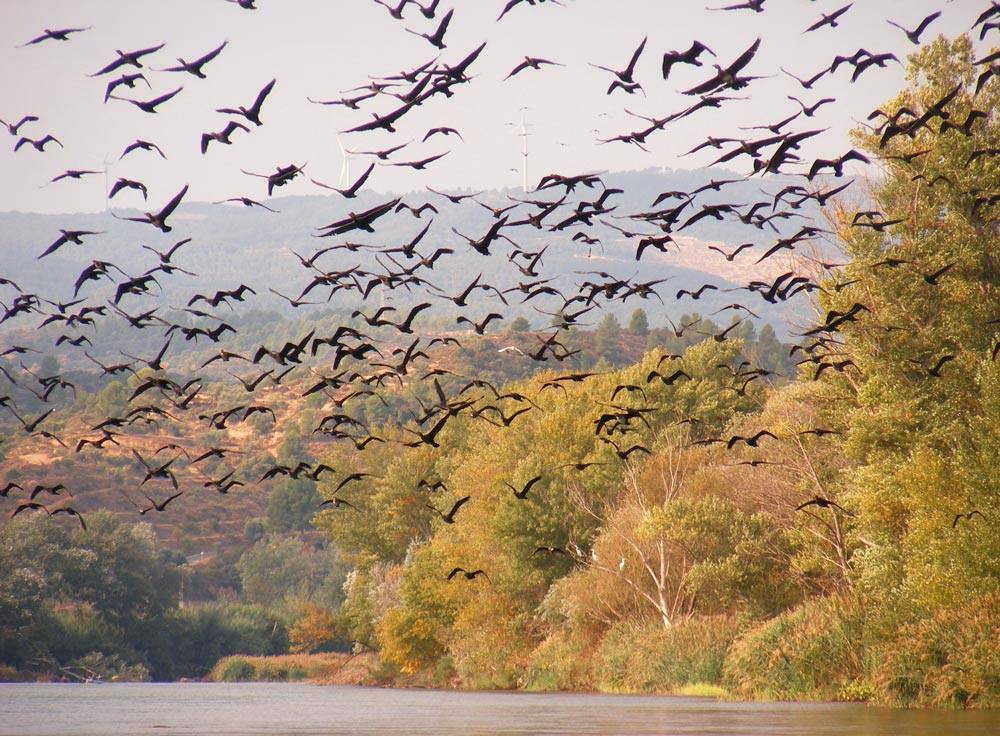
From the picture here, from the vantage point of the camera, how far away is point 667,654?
5588 centimetres

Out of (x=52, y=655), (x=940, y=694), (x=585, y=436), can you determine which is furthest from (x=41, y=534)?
(x=940, y=694)

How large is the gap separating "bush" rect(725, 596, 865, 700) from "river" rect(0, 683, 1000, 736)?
3.68 feet

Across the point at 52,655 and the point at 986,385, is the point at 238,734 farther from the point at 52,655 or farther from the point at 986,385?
the point at 52,655

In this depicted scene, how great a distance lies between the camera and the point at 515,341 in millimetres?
169375

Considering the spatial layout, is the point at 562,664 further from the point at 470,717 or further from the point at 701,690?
the point at 470,717

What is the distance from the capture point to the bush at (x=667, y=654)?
54000 mm

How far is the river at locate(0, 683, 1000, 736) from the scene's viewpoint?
111ft

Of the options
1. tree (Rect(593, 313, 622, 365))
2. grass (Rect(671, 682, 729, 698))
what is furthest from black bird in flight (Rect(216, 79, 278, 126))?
tree (Rect(593, 313, 622, 365))

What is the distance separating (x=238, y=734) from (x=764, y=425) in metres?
30.9

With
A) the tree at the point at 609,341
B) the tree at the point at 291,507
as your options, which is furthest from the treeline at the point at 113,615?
the tree at the point at 609,341

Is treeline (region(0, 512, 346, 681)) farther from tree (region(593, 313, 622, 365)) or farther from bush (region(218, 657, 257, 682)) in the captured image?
tree (region(593, 313, 622, 365))

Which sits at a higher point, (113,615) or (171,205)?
(171,205)

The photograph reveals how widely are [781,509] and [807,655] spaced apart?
1220 centimetres

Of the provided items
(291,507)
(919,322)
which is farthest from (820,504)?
(291,507)
